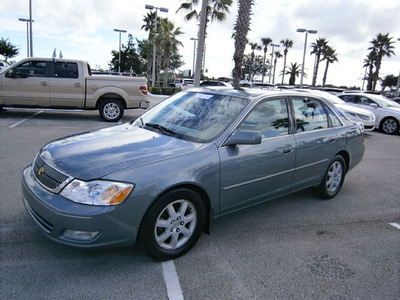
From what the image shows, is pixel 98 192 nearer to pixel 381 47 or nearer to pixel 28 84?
pixel 28 84

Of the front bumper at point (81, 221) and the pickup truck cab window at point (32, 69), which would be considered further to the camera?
the pickup truck cab window at point (32, 69)

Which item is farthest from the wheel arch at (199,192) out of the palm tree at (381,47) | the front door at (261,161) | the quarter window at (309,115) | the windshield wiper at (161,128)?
the palm tree at (381,47)

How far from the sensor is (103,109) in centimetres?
1109

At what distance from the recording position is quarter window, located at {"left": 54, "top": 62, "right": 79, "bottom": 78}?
10.5 meters

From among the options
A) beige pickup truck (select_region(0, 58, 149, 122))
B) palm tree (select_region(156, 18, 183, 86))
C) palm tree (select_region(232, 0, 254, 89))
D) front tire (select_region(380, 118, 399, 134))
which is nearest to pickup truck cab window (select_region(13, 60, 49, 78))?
beige pickup truck (select_region(0, 58, 149, 122))

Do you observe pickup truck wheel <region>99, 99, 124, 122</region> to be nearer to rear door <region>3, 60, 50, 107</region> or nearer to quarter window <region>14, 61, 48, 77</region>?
rear door <region>3, 60, 50, 107</region>

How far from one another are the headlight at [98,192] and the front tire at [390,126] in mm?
12847

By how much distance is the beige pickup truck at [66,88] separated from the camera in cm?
1034

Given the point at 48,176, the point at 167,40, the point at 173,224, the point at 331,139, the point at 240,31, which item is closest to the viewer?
the point at 48,176

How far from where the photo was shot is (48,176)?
296cm

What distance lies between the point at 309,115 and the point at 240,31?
10.3 metres

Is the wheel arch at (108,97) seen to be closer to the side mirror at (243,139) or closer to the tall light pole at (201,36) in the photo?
the tall light pole at (201,36)

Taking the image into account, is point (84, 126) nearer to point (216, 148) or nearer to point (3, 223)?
point (3, 223)

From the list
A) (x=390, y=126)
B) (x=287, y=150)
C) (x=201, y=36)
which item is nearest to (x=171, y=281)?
(x=287, y=150)
